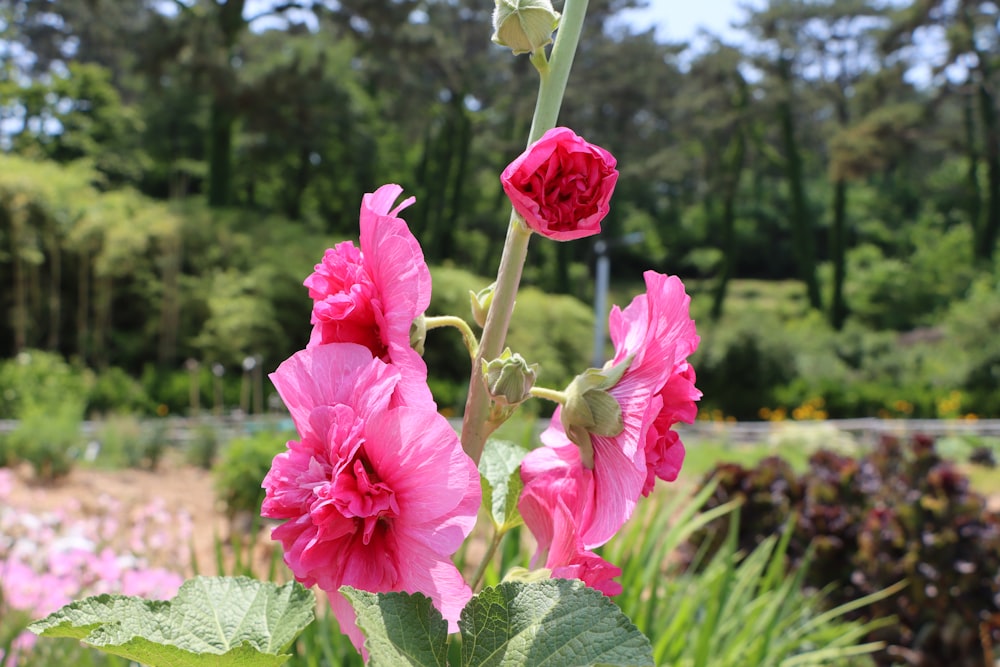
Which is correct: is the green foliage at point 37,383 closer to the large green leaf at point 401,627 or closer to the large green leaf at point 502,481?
the large green leaf at point 502,481

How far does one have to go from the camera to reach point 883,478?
167 inches

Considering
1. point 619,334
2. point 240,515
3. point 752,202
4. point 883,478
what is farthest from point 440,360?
point 752,202

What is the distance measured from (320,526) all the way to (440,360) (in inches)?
572

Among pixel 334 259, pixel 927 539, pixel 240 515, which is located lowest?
pixel 240 515

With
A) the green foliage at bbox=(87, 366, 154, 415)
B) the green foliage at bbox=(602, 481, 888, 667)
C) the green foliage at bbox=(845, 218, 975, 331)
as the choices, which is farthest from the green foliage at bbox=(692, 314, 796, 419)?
the green foliage at bbox=(602, 481, 888, 667)

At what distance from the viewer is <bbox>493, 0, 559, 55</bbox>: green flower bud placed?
2.44 feet

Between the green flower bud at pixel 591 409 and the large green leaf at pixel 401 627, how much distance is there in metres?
0.22

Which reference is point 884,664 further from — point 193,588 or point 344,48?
point 344,48

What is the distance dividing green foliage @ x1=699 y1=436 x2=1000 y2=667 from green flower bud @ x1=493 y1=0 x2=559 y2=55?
281 centimetres

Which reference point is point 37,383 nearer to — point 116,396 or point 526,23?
point 116,396

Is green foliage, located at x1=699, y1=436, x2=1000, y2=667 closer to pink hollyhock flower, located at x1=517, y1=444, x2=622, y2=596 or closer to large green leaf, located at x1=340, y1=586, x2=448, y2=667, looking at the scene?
pink hollyhock flower, located at x1=517, y1=444, x2=622, y2=596

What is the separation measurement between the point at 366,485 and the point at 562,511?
0.23 m

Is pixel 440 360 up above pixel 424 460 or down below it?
below

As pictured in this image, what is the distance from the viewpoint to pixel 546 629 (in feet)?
2.02
